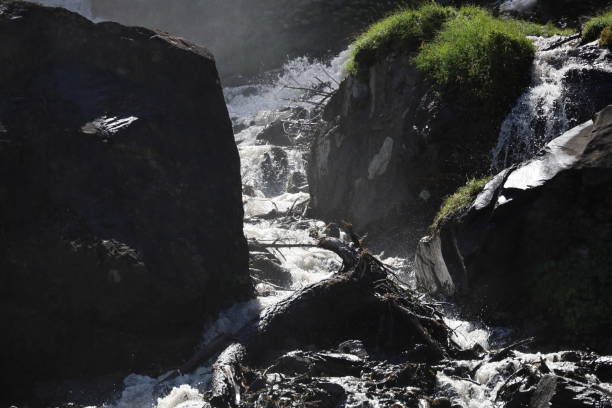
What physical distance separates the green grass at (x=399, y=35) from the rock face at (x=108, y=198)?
149 inches

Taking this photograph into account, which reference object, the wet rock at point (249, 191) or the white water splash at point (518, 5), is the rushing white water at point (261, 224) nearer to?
the wet rock at point (249, 191)

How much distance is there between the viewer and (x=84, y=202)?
7.38 metres

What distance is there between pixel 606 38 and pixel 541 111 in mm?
1300

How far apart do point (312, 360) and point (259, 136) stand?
11364 mm

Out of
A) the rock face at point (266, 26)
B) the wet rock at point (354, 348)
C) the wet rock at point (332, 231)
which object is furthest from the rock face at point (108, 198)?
the rock face at point (266, 26)

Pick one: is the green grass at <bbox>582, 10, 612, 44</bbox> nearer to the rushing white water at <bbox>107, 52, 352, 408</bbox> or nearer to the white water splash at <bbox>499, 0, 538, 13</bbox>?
the rushing white water at <bbox>107, 52, 352, 408</bbox>

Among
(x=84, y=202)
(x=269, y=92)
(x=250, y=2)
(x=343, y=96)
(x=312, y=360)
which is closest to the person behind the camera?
(x=312, y=360)

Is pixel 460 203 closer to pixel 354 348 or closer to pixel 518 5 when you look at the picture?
pixel 354 348

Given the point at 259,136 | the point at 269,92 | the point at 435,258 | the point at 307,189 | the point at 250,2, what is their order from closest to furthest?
the point at 435,258 < the point at 307,189 < the point at 259,136 < the point at 269,92 < the point at 250,2

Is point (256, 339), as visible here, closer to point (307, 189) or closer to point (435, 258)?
point (435, 258)

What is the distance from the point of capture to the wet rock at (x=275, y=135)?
16.5 metres

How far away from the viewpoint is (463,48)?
10.0 meters

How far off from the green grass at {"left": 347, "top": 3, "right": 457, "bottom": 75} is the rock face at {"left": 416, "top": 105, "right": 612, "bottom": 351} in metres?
4.71

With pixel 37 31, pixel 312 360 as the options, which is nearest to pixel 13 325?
pixel 312 360
